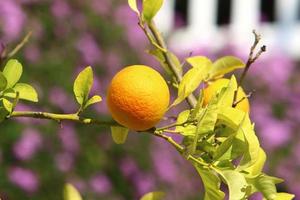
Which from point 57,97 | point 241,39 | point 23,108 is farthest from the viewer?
point 241,39

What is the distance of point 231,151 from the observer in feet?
2.26

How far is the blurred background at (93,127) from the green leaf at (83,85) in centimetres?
208

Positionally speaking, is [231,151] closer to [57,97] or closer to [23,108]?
[23,108]

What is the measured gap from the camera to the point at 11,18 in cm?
350

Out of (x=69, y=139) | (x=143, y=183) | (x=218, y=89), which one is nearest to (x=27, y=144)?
(x=69, y=139)

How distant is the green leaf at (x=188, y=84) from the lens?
729 millimetres

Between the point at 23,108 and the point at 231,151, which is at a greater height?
the point at 231,151

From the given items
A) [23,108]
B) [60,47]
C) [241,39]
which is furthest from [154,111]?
[241,39]

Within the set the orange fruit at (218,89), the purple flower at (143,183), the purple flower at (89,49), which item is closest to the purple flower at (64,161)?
the purple flower at (143,183)

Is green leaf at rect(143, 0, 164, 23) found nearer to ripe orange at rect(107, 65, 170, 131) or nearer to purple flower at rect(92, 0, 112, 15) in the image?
ripe orange at rect(107, 65, 170, 131)

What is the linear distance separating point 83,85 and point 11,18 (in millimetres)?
2817

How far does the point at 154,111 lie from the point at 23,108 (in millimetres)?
2561

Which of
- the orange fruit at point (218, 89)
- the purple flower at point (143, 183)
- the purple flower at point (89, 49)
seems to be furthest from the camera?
the purple flower at point (89, 49)

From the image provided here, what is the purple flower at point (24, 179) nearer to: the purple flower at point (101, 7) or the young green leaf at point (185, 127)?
the purple flower at point (101, 7)
